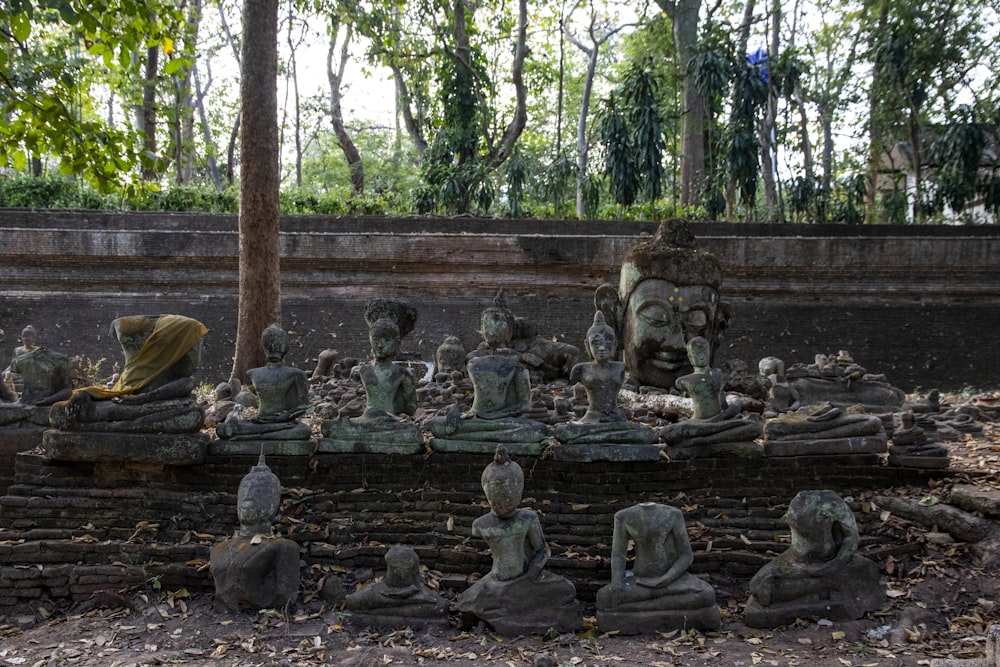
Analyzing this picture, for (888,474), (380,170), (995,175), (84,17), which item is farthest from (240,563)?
(380,170)

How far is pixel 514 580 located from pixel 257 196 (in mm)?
5395

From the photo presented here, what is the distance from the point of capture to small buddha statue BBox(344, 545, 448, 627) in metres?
4.54

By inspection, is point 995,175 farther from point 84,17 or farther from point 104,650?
point 104,650

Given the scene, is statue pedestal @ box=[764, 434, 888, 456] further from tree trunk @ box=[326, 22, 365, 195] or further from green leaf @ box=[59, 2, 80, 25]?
tree trunk @ box=[326, 22, 365, 195]

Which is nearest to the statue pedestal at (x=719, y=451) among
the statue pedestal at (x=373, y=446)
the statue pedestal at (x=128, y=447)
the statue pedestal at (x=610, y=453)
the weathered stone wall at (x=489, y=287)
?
the statue pedestal at (x=610, y=453)

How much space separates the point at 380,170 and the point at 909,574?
24555 mm

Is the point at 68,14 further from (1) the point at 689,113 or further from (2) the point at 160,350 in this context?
(1) the point at 689,113

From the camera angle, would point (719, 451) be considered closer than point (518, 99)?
Yes

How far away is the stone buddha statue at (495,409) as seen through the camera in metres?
5.82

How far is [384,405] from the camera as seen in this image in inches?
240

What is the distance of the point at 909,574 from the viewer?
16.2 ft

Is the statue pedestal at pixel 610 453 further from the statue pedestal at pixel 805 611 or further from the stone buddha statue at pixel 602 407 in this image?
the statue pedestal at pixel 805 611

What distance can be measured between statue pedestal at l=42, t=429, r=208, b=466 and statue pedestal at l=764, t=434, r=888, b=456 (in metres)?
3.93

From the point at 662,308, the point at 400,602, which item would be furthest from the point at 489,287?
the point at 400,602
